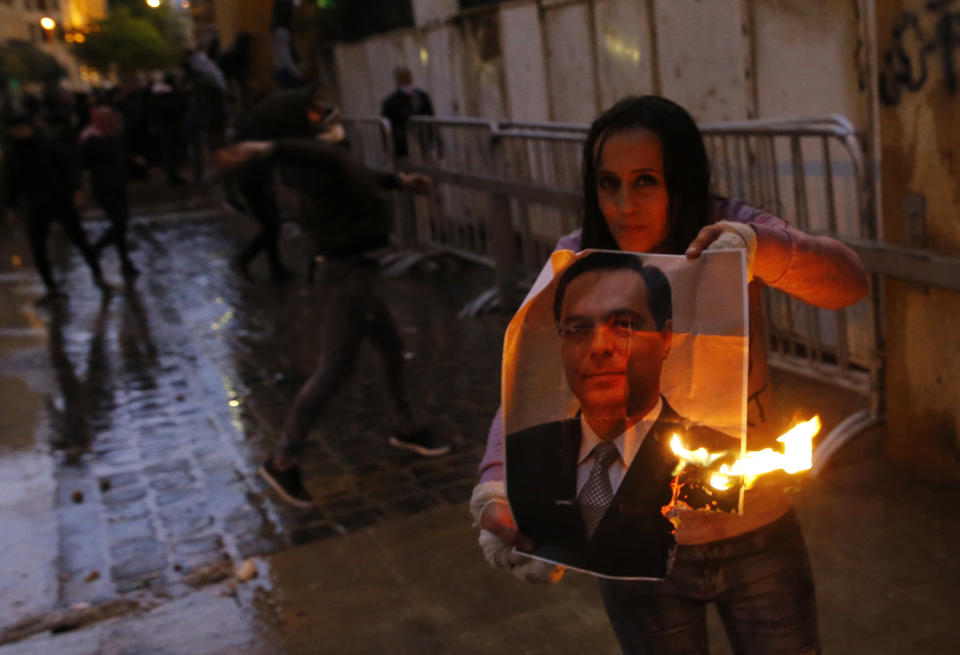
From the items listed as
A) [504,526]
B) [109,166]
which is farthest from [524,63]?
[504,526]

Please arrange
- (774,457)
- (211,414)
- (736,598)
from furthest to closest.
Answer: (211,414), (736,598), (774,457)

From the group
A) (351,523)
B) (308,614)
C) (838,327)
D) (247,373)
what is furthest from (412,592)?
(247,373)

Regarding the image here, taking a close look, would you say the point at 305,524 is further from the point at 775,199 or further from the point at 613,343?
the point at 613,343

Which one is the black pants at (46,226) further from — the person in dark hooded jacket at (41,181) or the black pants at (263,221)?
the black pants at (263,221)

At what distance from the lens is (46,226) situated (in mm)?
12359

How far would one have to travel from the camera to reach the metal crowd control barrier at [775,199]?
520 centimetres

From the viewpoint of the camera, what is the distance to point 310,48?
18.2m

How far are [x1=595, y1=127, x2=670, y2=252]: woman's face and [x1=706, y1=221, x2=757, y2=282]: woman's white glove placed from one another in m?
0.21

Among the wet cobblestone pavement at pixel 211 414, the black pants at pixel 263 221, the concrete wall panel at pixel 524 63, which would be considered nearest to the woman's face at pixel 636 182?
the wet cobblestone pavement at pixel 211 414

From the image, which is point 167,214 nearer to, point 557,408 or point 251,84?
point 251,84

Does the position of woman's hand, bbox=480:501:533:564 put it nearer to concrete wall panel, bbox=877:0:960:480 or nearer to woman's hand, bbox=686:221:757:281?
woman's hand, bbox=686:221:757:281

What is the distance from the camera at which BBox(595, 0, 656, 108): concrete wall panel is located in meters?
8.88

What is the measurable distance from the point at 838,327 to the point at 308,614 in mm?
2862

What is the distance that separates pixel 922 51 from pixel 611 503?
3307 mm
